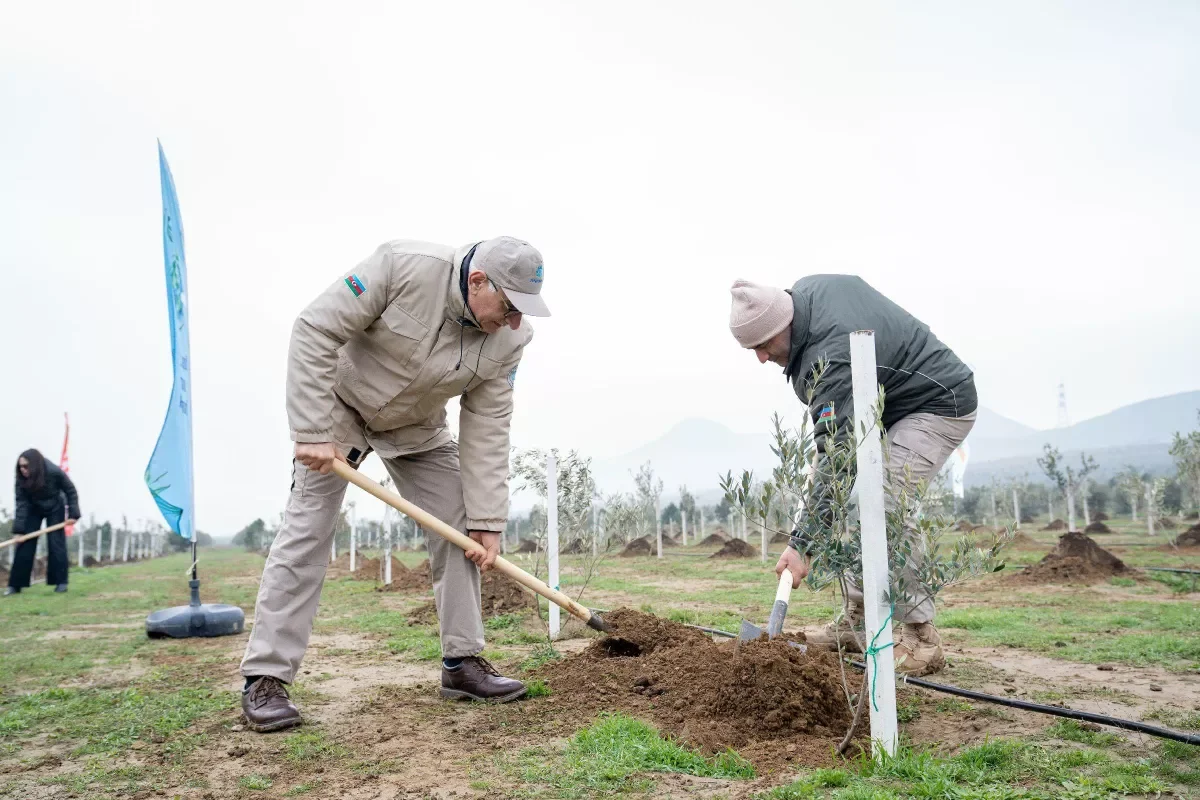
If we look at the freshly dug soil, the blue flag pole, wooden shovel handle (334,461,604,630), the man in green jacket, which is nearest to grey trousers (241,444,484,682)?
wooden shovel handle (334,461,604,630)

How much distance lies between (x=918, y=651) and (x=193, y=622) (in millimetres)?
6094

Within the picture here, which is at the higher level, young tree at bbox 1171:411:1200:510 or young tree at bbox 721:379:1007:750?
young tree at bbox 1171:411:1200:510

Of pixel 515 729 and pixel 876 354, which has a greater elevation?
pixel 876 354

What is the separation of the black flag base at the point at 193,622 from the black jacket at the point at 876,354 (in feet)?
19.0

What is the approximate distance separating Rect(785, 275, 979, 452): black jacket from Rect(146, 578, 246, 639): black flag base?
5.78 meters

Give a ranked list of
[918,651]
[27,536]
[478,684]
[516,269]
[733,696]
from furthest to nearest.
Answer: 1. [27,536]
2. [918,651]
3. [478,684]
4. [516,269]
5. [733,696]

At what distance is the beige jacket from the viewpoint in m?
3.93

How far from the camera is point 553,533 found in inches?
237

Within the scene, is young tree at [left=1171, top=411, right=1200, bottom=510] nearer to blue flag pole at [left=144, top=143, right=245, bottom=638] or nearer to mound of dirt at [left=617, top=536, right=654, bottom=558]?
mound of dirt at [left=617, top=536, right=654, bottom=558]

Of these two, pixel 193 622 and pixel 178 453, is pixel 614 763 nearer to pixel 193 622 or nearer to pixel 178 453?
pixel 193 622

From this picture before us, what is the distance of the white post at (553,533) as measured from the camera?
602 cm

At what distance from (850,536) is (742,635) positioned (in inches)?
50.3

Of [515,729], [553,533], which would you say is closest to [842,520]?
[515,729]

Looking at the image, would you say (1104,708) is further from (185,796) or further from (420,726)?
(185,796)
